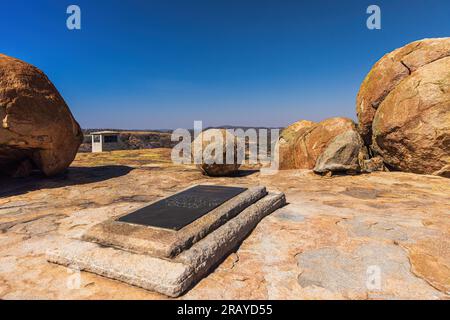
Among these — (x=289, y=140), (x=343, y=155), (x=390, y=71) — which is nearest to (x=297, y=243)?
(x=343, y=155)

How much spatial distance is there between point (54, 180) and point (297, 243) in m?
5.96

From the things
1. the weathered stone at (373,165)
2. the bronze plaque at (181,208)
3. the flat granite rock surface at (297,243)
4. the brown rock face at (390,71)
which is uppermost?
the brown rock face at (390,71)

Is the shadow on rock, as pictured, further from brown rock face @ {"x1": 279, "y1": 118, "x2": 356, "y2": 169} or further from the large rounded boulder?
the large rounded boulder

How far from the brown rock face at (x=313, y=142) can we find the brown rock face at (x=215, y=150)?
2.53m

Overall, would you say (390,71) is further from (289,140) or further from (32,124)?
(32,124)

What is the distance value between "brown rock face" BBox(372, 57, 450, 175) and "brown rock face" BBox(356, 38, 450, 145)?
0.41 metres

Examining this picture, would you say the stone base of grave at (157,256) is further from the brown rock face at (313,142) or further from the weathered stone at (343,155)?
the brown rock face at (313,142)

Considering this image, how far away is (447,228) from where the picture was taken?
333cm

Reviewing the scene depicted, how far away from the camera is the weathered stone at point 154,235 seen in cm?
249

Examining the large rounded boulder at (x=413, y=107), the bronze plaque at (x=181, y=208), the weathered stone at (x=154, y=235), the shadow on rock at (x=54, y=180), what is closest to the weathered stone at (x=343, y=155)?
the large rounded boulder at (x=413, y=107)

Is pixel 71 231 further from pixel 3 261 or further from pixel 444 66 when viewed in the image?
pixel 444 66

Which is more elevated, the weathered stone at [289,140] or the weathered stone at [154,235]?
the weathered stone at [289,140]

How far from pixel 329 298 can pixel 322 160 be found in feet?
17.9

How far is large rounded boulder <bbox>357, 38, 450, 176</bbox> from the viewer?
605cm
